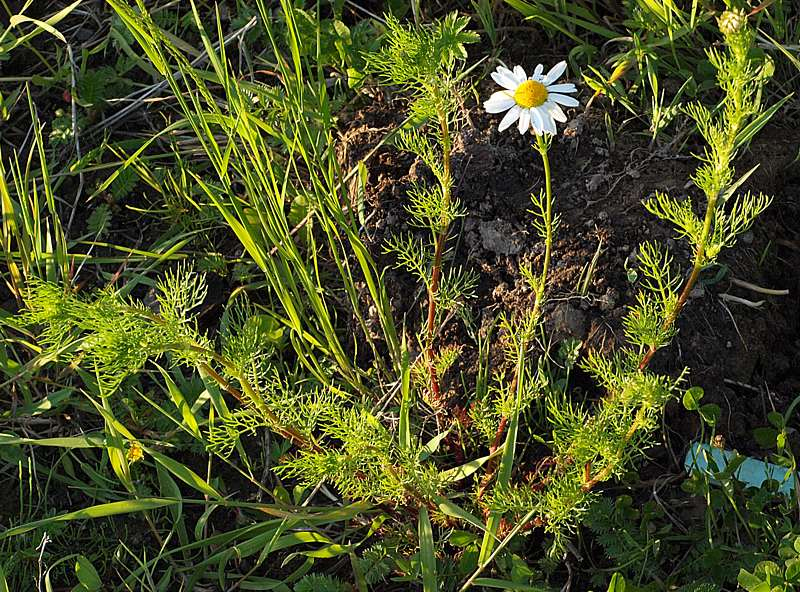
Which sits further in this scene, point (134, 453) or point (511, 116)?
point (134, 453)

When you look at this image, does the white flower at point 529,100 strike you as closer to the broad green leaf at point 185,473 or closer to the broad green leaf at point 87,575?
the broad green leaf at point 185,473

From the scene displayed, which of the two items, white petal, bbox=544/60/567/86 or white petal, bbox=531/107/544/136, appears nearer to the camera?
white petal, bbox=531/107/544/136

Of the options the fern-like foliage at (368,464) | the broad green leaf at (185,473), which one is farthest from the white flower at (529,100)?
the broad green leaf at (185,473)

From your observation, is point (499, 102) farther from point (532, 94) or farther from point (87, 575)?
point (87, 575)

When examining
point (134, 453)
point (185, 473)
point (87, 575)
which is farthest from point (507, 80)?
point (87, 575)

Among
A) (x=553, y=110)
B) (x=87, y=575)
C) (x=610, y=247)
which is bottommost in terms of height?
(x=87, y=575)

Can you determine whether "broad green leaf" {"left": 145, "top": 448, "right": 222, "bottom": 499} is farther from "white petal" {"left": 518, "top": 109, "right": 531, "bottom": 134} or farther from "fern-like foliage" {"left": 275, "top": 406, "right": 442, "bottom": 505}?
"white petal" {"left": 518, "top": 109, "right": 531, "bottom": 134}

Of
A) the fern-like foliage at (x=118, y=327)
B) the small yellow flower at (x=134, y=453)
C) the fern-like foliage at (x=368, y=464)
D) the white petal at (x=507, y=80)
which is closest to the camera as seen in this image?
the fern-like foliage at (x=118, y=327)

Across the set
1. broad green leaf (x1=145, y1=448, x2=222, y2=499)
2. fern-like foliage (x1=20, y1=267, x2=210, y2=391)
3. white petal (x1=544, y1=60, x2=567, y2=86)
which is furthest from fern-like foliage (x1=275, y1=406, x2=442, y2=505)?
white petal (x1=544, y1=60, x2=567, y2=86)
